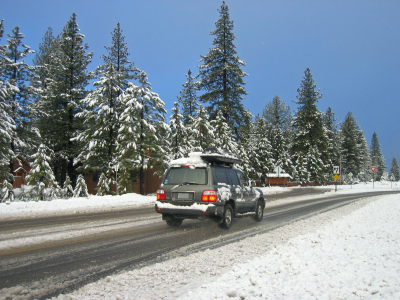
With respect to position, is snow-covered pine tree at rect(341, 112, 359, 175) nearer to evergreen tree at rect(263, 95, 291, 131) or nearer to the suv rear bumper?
evergreen tree at rect(263, 95, 291, 131)

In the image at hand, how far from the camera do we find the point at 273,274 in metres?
4.84

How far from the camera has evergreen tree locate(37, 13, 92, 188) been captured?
103 ft

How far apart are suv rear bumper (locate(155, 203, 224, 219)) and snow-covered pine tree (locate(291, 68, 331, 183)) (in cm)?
4838

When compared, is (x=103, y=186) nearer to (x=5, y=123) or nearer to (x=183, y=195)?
(x=5, y=123)

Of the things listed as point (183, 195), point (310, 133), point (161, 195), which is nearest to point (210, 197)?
point (183, 195)

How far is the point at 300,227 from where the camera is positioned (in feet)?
32.5

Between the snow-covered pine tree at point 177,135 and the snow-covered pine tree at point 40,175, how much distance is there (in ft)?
38.7

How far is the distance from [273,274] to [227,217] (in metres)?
4.72

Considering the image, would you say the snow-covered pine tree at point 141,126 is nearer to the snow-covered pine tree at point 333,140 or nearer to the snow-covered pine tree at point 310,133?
the snow-covered pine tree at point 310,133

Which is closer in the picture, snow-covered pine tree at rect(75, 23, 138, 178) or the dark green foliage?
snow-covered pine tree at rect(75, 23, 138, 178)

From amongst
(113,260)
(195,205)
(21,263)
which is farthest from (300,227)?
(21,263)

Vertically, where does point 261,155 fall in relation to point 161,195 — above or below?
above

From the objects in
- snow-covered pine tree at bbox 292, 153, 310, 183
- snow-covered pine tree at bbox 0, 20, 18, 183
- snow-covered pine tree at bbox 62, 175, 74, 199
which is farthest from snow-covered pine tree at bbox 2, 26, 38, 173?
snow-covered pine tree at bbox 292, 153, 310, 183

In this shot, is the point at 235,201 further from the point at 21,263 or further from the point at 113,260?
the point at 21,263
